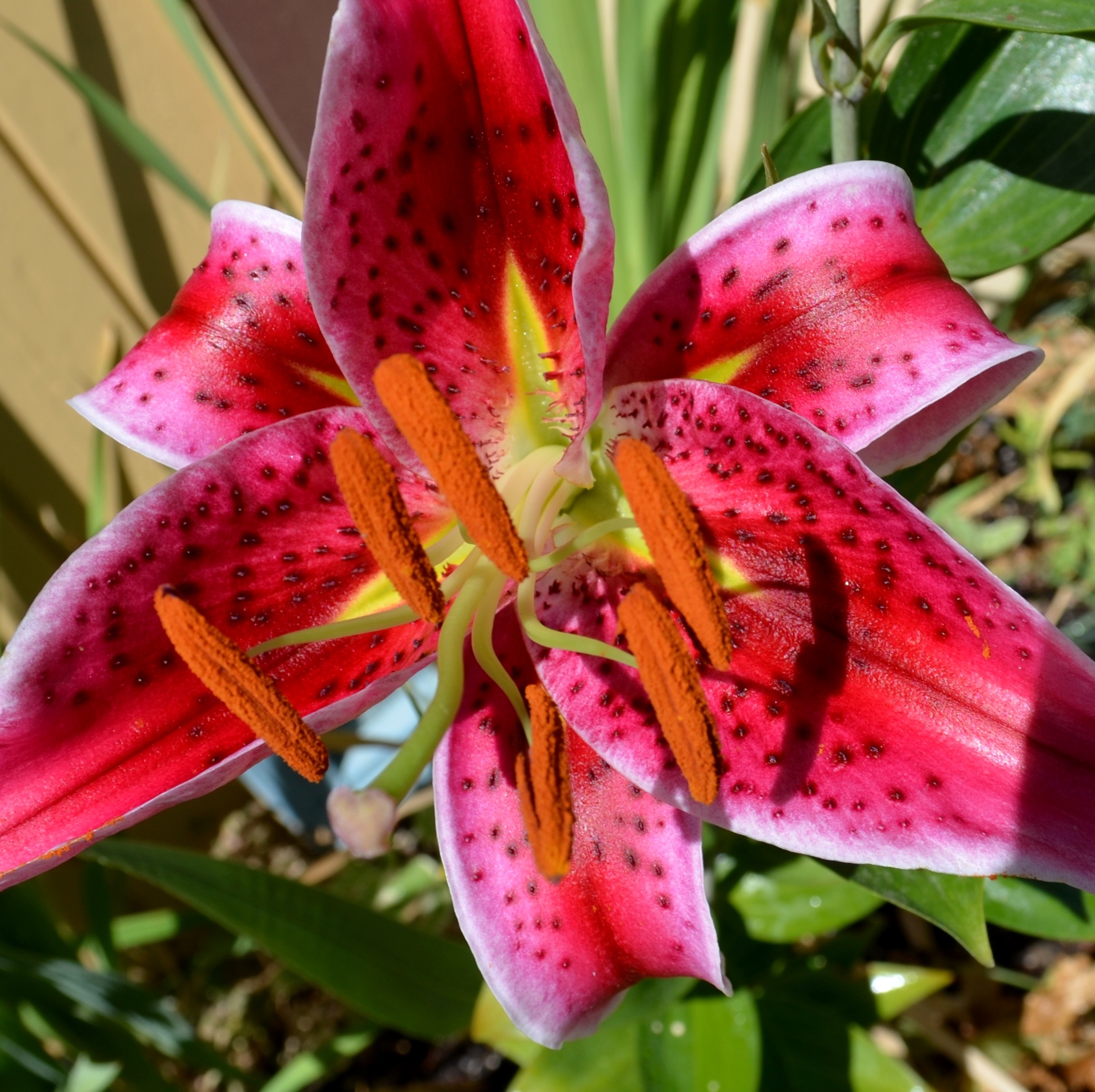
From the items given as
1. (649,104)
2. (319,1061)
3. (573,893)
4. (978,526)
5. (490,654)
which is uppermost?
(649,104)

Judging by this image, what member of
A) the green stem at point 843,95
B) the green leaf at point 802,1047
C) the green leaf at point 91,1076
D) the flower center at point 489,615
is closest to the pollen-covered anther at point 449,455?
the flower center at point 489,615

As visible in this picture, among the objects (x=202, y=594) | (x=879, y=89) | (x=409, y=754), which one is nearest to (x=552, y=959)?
(x=409, y=754)

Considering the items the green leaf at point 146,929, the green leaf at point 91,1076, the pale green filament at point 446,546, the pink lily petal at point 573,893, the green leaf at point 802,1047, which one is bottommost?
the green leaf at point 802,1047

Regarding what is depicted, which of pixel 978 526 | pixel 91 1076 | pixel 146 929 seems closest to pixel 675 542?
pixel 91 1076

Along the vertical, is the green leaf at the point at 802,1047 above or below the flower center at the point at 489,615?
below

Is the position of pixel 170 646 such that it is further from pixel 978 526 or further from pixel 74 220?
pixel 978 526

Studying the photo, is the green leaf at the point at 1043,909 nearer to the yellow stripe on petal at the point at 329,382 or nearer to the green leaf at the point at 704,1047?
the green leaf at the point at 704,1047

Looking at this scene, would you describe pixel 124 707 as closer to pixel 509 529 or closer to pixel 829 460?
pixel 509 529
